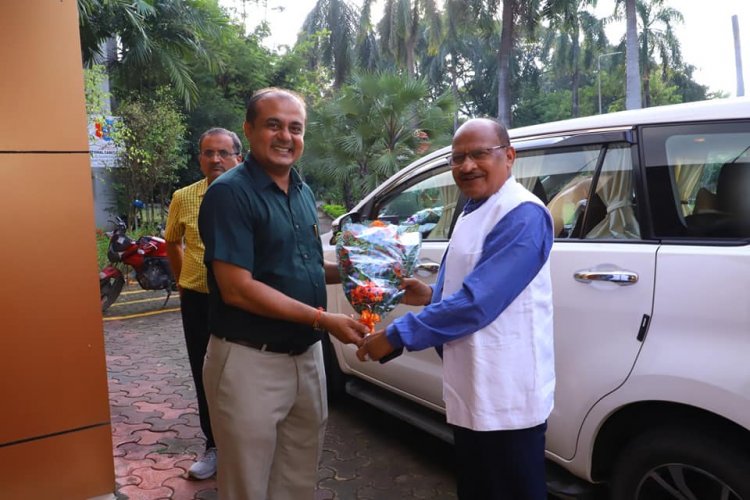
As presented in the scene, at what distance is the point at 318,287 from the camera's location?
7.02 ft

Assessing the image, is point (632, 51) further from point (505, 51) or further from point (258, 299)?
point (258, 299)

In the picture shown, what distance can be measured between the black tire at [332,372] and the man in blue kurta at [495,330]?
2.33 meters

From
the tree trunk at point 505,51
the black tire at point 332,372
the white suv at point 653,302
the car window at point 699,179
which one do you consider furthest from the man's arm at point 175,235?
the tree trunk at point 505,51

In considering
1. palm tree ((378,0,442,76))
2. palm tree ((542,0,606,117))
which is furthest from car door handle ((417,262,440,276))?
palm tree ((378,0,442,76))

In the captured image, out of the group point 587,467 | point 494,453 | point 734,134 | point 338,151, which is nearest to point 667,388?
point 587,467

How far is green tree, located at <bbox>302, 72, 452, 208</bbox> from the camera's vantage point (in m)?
11.8

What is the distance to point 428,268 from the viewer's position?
3.04 meters

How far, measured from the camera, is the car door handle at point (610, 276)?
215 centimetres

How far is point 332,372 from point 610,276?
97.0 inches

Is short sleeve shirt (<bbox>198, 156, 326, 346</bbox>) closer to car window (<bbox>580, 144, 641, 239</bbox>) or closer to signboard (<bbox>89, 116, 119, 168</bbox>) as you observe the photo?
car window (<bbox>580, 144, 641, 239</bbox>)

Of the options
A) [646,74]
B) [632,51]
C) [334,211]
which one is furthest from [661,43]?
[334,211]

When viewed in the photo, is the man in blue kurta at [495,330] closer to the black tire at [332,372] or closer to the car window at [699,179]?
the car window at [699,179]

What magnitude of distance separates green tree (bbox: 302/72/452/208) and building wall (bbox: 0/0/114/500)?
9193 millimetres

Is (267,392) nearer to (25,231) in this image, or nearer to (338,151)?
(25,231)
